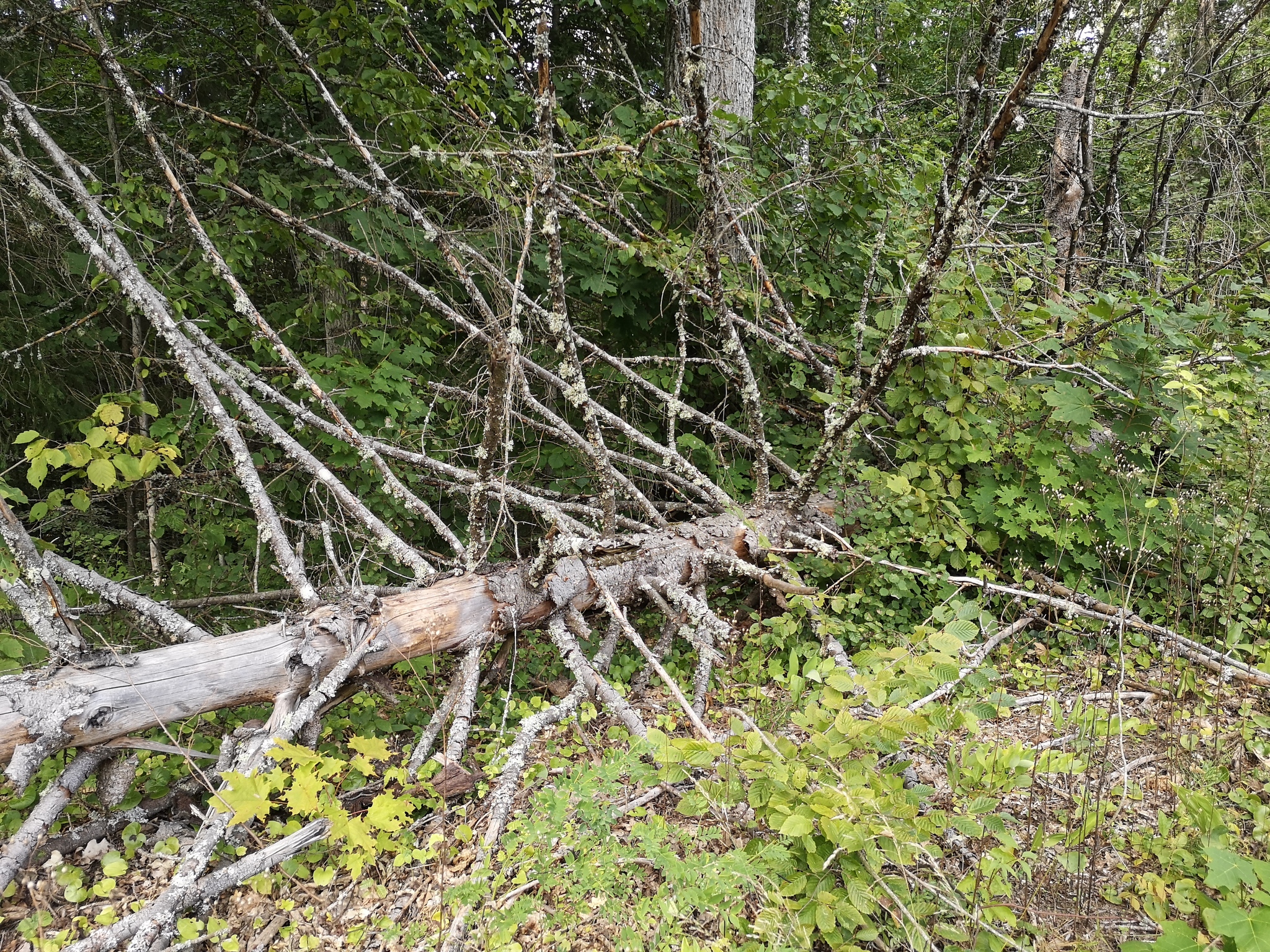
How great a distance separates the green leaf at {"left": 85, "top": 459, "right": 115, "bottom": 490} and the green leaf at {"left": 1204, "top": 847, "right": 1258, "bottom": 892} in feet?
12.1

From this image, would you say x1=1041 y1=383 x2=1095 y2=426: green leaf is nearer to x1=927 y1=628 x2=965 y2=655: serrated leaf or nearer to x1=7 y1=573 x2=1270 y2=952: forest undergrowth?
x1=7 y1=573 x2=1270 y2=952: forest undergrowth

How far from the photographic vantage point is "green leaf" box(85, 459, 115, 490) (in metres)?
2.43

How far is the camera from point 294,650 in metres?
2.47

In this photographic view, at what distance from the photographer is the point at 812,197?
4.67 m

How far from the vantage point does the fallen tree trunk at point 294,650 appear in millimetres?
2139

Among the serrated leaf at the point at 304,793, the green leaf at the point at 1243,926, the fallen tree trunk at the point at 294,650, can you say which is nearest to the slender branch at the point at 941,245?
the fallen tree trunk at the point at 294,650

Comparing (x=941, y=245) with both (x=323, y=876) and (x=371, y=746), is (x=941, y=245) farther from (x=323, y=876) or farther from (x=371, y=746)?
(x=323, y=876)

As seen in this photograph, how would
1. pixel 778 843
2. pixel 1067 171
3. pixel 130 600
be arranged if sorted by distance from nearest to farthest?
1. pixel 778 843
2. pixel 130 600
3. pixel 1067 171

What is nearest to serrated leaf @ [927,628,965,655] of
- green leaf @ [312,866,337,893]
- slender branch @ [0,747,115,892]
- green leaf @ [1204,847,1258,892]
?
green leaf @ [1204,847,1258,892]

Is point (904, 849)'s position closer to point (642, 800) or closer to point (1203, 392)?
point (642, 800)

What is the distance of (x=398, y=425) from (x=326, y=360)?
642 mm

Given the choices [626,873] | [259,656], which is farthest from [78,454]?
[626,873]

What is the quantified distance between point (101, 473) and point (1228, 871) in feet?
12.5

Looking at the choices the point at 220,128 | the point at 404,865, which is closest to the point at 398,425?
the point at 220,128
